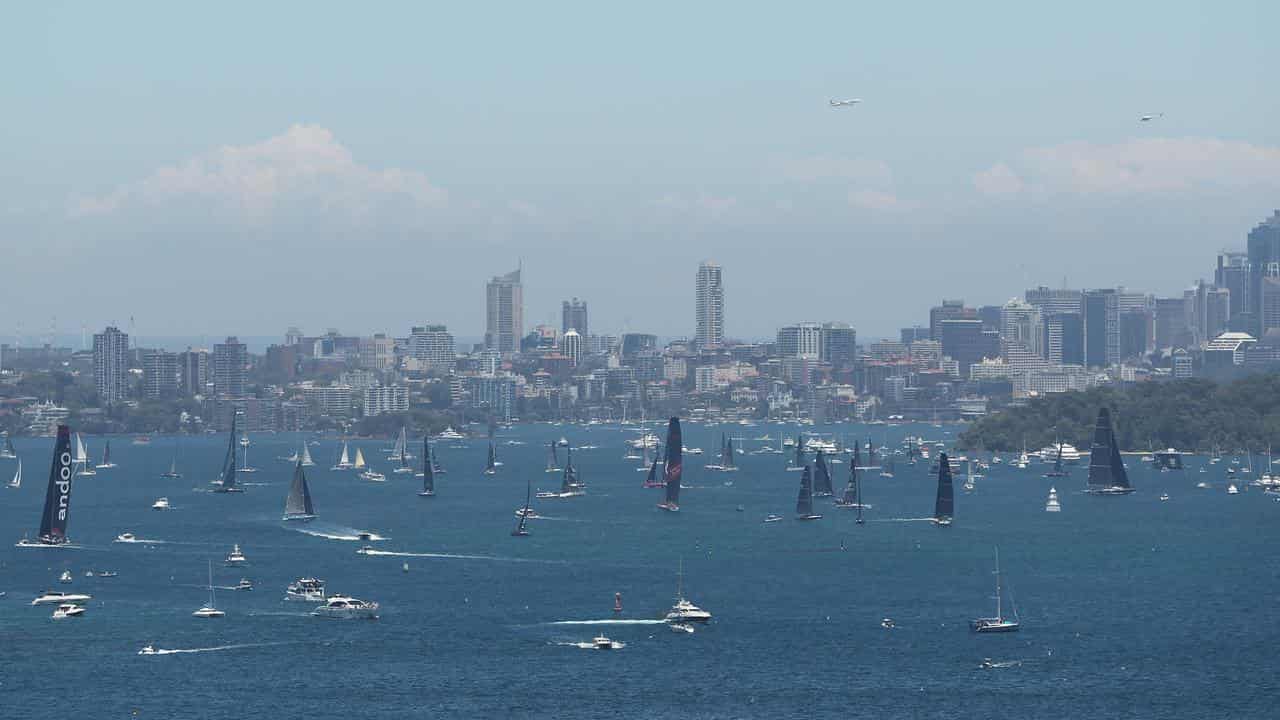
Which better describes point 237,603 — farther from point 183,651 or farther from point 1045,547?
point 1045,547

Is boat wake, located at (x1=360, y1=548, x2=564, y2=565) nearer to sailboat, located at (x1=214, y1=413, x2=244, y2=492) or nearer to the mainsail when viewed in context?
sailboat, located at (x1=214, y1=413, x2=244, y2=492)

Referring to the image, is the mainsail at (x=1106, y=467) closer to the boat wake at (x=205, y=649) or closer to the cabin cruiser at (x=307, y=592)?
the cabin cruiser at (x=307, y=592)

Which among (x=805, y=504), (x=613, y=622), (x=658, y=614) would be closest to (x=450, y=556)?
(x=658, y=614)

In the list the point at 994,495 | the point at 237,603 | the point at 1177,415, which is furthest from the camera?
the point at 1177,415

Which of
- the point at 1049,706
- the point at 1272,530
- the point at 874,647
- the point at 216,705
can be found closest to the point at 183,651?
the point at 216,705

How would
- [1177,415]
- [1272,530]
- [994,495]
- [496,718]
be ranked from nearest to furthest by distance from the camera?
[496,718]
[1272,530]
[994,495]
[1177,415]

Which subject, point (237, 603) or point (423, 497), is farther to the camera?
point (423, 497)

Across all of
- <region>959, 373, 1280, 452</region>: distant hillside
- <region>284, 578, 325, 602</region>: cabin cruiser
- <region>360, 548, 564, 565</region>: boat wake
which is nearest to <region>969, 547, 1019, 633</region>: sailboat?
<region>284, 578, 325, 602</region>: cabin cruiser
